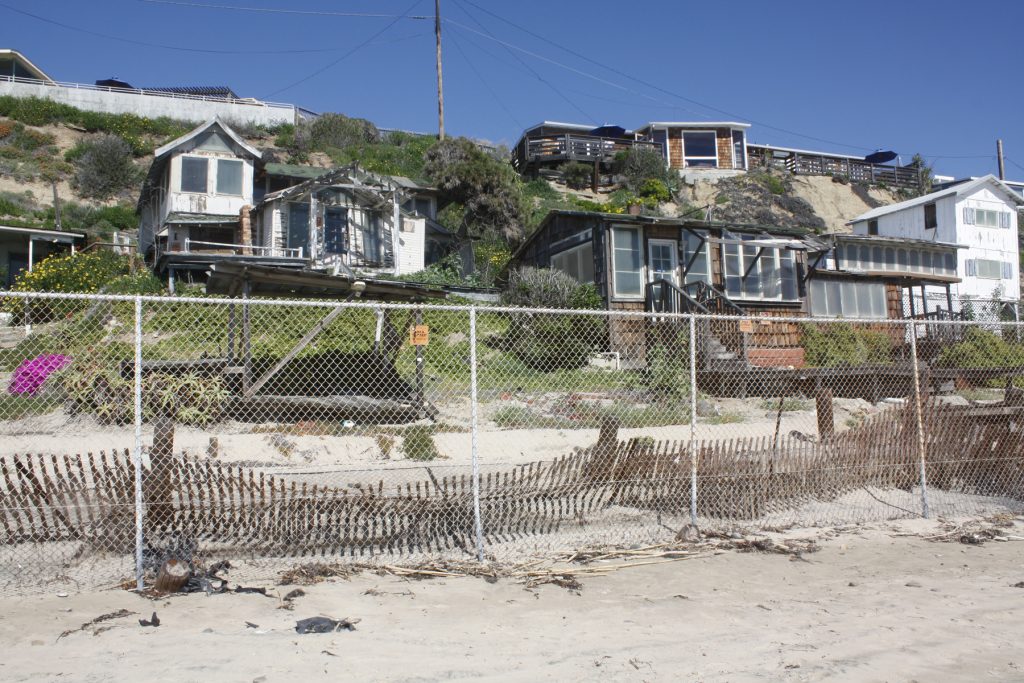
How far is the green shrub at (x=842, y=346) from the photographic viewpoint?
17.5 metres

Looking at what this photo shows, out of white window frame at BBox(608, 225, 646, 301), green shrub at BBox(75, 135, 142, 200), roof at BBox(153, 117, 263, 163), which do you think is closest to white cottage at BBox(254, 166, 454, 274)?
roof at BBox(153, 117, 263, 163)

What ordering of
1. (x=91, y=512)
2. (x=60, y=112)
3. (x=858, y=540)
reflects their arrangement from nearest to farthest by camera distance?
1. (x=91, y=512)
2. (x=858, y=540)
3. (x=60, y=112)

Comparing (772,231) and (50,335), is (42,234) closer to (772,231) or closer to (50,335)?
(50,335)

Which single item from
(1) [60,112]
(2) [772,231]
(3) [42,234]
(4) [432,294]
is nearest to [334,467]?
(4) [432,294]

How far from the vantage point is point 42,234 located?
25641mm

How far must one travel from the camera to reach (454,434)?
1126 centimetres

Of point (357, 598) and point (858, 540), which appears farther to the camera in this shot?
point (858, 540)

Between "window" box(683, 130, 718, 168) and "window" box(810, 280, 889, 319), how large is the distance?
90.3ft

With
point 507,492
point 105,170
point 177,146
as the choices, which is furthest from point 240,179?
point 507,492

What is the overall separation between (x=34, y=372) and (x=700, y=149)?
4704cm

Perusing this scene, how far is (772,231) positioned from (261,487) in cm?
1859

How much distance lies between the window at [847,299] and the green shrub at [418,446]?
17041 mm

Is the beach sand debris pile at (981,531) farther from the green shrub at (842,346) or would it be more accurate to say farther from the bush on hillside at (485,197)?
the bush on hillside at (485,197)

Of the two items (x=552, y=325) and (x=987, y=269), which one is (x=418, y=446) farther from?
(x=987, y=269)
